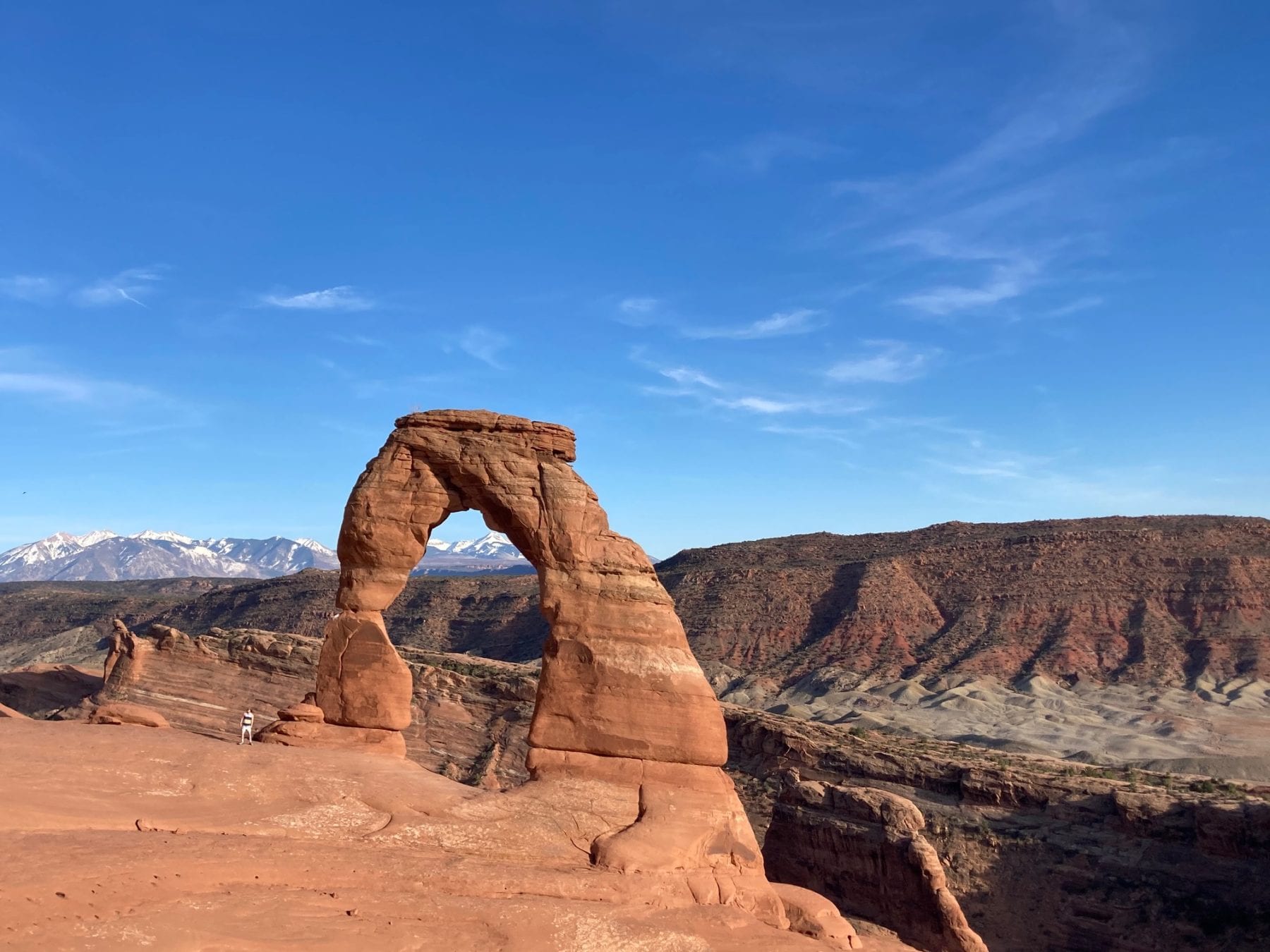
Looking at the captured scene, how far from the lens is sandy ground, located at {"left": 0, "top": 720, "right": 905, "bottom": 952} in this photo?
9641 mm

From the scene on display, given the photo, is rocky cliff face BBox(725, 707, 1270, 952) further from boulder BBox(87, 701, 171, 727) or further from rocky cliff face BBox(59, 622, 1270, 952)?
boulder BBox(87, 701, 171, 727)

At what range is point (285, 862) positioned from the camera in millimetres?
11312

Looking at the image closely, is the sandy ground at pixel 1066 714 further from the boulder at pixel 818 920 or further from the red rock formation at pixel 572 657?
the red rock formation at pixel 572 657

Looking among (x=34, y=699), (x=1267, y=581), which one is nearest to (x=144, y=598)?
(x=34, y=699)

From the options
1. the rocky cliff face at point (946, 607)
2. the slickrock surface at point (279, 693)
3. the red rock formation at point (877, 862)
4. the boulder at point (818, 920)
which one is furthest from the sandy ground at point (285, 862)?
the rocky cliff face at point (946, 607)

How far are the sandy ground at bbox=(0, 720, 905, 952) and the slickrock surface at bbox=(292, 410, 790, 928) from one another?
3.27 ft

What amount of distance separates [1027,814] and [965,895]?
10.9 feet

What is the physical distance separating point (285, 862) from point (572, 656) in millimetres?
5980

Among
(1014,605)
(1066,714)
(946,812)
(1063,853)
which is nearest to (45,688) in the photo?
(946,812)

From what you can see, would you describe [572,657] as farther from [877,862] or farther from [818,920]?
[877,862]

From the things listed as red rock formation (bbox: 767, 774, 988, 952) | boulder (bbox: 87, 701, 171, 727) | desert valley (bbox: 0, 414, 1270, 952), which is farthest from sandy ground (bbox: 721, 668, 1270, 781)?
boulder (bbox: 87, 701, 171, 727)

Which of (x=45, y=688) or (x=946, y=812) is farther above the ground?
(x=45, y=688)


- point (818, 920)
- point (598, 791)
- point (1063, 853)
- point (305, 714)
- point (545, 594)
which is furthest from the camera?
point (1063, 853)

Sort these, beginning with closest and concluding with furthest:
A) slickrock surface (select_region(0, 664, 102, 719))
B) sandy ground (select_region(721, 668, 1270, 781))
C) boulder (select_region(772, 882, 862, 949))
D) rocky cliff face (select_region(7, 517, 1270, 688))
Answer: boulder (select_region(772, 882, 862, 949)) → slickrock surface (select_region(0, 664, 102, 719)) → sandy ground (select_region(721, 668, 1270, 781)) → rocky cliff face (select_region(7, 517, 1270, 688))
